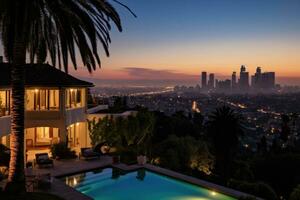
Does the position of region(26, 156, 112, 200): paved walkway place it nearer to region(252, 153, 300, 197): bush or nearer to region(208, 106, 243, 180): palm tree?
region(208, 106, 243, 180): palm tree

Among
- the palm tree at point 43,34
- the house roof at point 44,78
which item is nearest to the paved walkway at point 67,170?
the palm tree at point 43,34

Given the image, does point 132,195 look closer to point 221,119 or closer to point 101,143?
point 101,143

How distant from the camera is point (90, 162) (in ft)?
69.6

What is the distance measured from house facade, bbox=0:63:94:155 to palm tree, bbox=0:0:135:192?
8.38 metres

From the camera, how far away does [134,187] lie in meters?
17.7

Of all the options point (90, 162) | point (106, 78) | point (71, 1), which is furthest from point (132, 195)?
point (106, 78)

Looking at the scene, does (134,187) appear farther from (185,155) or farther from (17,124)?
(185,155)

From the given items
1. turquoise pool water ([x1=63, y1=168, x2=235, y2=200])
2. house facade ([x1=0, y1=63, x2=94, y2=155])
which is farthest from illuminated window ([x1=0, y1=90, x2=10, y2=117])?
turquoise pool water ([x1=63, y1=168, x2=235, y2=200])

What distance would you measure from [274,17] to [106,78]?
58548mm

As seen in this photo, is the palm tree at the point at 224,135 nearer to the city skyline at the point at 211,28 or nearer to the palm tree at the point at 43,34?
the city skyline at the point at 211,28

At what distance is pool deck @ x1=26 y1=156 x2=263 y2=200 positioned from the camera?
14.7 meters

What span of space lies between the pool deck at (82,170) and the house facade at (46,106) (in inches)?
152

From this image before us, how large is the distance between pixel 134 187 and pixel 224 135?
13012 mm

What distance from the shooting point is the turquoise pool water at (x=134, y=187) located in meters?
16.2
